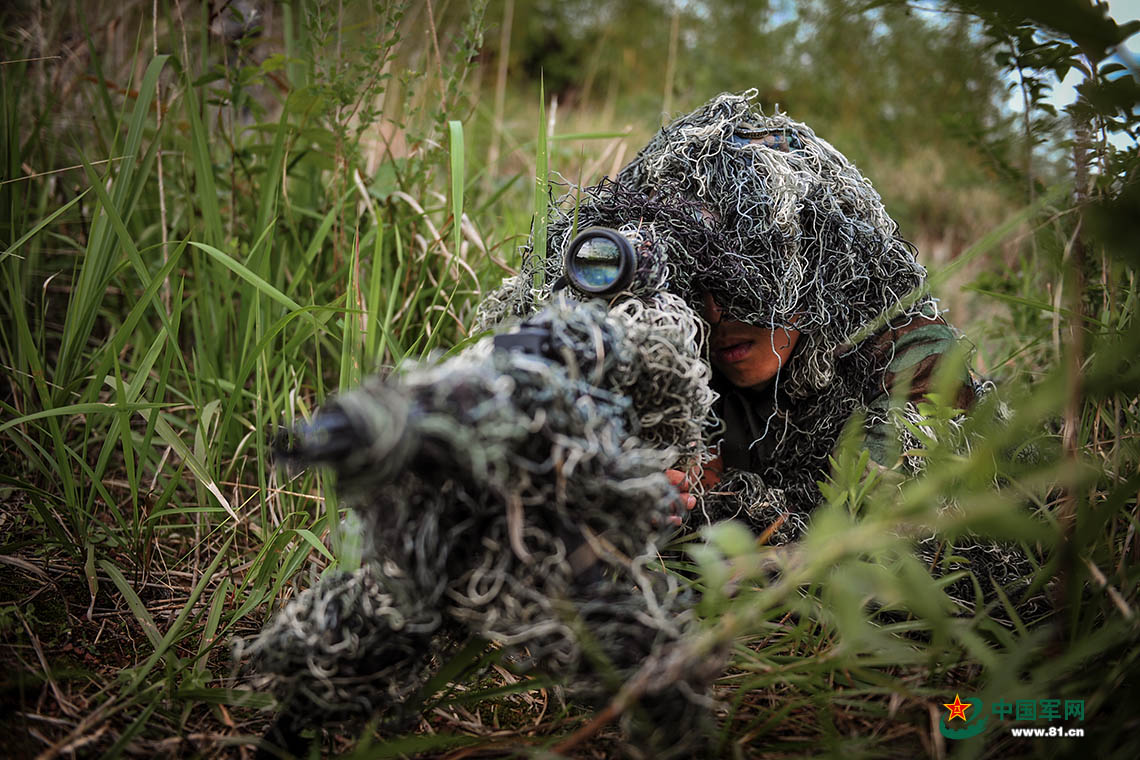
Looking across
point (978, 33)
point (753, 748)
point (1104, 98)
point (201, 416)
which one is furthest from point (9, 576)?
point (978, 33)

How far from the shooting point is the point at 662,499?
2.64 ft

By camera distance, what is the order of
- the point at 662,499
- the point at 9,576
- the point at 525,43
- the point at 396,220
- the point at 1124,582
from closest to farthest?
1. the point at 662,499
2. the point at 1124,582
3. the point at 9,576
4. the point at 396,220
5. the point at 525,43

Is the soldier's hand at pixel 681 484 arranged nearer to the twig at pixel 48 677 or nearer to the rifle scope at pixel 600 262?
the rifle scope at pixel 600 262

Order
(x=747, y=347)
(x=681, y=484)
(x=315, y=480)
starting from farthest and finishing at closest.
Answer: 1. (x=315, y=480)
2. (x=747, y=347)
3. (x=681, y=484)

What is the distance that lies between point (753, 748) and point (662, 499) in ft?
1.11

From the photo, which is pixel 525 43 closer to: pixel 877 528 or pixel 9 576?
pixel 9 576

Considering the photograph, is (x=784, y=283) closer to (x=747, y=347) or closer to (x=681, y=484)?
(x=747, y=347)

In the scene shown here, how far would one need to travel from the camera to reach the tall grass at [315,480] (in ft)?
2.72

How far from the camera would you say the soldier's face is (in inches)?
47.6

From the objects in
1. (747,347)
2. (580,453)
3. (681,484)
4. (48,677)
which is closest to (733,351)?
(747,347)

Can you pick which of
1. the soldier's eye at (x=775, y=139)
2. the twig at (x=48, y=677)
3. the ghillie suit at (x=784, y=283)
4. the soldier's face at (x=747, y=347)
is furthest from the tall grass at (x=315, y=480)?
the soldier's eye at (x=775, y=139)

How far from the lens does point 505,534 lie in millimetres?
753

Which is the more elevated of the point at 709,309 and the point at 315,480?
the point at 709,309

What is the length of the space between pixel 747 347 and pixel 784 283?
0.13m
